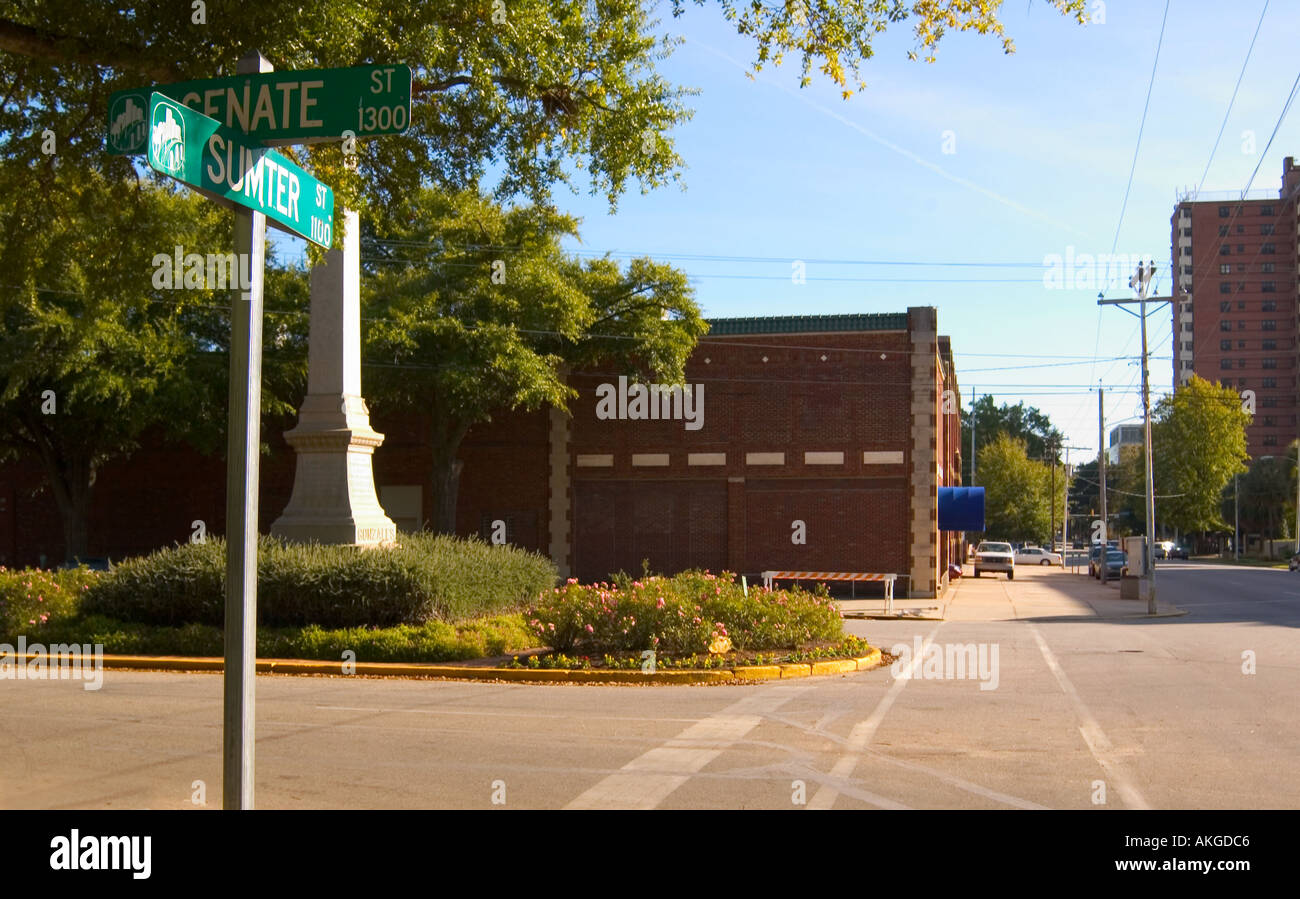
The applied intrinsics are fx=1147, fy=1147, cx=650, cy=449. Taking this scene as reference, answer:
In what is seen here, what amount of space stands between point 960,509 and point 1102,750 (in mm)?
28303

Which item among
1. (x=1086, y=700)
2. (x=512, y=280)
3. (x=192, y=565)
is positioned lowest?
(x=1086, y=700)

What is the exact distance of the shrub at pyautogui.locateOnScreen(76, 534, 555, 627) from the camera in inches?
647

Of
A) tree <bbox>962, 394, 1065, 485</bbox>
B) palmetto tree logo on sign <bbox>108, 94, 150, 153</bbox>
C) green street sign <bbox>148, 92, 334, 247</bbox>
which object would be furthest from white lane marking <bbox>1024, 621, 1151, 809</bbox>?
tree <bbox>962, 394, 1065, 485</bbox>

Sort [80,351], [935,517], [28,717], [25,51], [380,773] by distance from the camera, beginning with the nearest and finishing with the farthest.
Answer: [380,773] < [25,51] < [28,717] < [80,351] < [935,517]

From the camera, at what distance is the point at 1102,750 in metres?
9.35

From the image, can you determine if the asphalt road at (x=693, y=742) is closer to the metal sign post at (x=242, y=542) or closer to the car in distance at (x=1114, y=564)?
the metal sign post at (x=242, y=542)

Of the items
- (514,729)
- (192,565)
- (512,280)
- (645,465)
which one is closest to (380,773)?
(514,729)

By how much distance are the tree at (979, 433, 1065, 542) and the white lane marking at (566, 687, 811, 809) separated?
7214cm

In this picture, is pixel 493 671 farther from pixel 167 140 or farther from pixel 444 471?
pixel 444 471

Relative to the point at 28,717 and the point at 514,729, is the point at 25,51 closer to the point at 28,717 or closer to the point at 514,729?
the point at 28,717

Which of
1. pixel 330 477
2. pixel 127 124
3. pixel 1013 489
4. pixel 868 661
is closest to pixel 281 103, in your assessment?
pixel 127 124

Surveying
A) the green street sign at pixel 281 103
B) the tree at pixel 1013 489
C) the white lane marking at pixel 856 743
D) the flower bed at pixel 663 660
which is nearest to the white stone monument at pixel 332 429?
the flower bed at pixel 663 660

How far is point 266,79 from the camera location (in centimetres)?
457

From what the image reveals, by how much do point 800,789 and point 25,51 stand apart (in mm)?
8922
